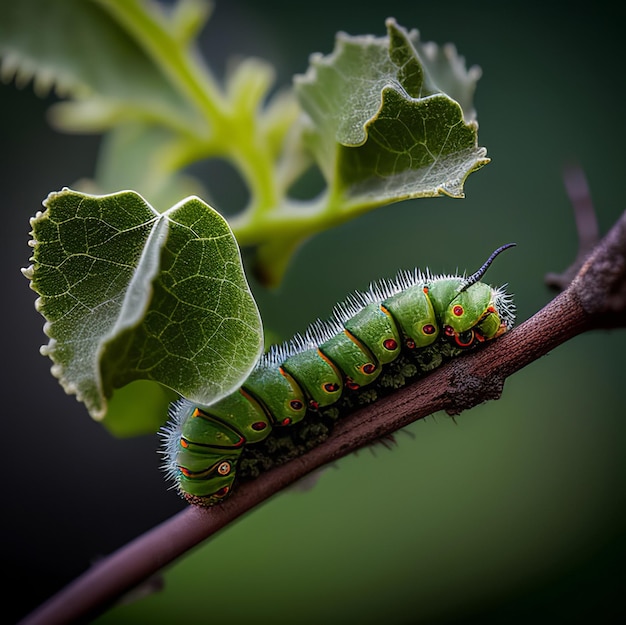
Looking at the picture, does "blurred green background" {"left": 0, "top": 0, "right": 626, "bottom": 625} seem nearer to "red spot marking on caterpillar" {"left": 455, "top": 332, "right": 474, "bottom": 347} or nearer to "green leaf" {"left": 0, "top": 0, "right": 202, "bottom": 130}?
"red spot marking on caterpillar" {"left": 455, "top": 332, "right": 474, "bottom": 347}

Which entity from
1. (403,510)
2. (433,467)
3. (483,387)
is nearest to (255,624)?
(403,510)

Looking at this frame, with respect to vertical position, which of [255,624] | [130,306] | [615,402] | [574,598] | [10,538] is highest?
[130,306]

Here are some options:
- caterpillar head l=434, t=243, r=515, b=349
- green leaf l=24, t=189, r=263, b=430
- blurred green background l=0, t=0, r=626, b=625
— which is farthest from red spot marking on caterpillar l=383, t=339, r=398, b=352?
green leaf l=24, t=189, r=263, b=430

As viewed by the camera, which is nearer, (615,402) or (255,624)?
(255,624)

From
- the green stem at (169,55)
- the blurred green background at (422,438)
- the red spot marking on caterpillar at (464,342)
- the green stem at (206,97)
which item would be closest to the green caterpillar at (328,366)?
the red spot marking on caterpillar at (464,342)

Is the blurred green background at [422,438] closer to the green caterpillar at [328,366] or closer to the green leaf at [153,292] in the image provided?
the green caterpillar at [328,366]

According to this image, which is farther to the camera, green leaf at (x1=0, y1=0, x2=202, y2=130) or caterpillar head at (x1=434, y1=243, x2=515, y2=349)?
green leaf at (x1=0, y1=0, x2=202, y2=130)

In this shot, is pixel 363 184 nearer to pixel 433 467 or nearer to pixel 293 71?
pixel 433 467
